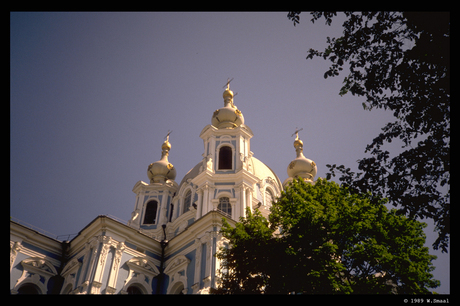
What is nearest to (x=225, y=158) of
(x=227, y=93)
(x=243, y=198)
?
(x=243, y=198)

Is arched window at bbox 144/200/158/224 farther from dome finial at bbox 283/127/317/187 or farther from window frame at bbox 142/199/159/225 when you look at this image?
dome finial at bbox 283/127/317/187

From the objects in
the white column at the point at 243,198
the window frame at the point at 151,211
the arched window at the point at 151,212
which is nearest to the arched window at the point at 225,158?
the white column at the point at 243,198

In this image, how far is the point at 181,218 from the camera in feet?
103

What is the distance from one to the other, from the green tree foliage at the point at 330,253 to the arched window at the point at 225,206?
12312 millimetres

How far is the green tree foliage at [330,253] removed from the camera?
1211cm

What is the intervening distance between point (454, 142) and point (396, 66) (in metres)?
3.12

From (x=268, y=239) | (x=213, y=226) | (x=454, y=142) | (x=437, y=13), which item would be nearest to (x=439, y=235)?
(x=454, y=142)

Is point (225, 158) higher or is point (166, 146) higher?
point (166, 146)

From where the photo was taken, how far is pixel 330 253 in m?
12.4

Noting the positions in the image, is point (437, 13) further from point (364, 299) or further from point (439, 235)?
point (364, 299)

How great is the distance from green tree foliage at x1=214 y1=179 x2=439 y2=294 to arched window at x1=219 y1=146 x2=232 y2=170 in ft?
49.7

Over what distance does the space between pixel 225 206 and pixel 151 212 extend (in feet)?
37.2

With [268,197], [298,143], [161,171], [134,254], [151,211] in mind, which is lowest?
[134,254]

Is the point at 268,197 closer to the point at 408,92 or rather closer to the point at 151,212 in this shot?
the point at 151,212
